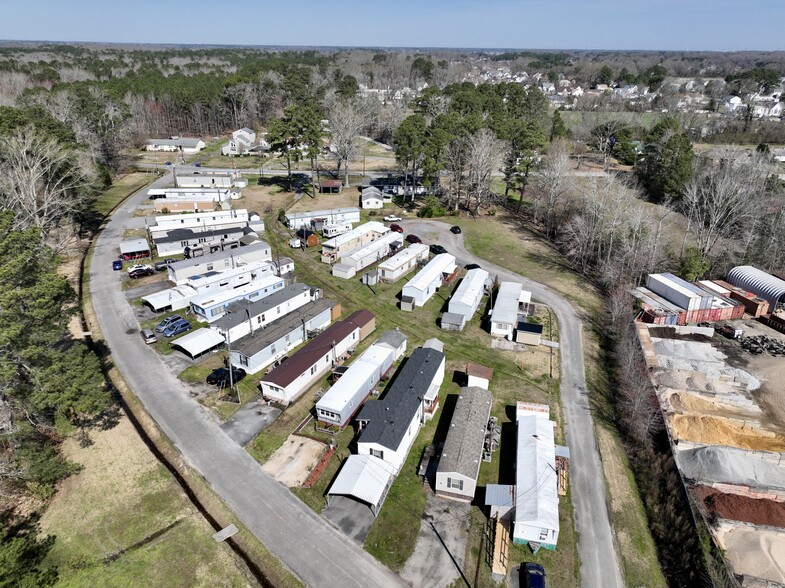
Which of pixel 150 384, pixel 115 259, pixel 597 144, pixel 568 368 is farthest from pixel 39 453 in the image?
pixel 597 144

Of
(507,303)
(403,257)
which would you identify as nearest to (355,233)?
(403,257)

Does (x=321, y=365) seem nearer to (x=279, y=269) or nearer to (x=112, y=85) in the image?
(x=279, y=269)

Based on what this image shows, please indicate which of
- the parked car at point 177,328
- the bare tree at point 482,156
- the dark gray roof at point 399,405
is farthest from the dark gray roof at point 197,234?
the bare tree at point 482,156

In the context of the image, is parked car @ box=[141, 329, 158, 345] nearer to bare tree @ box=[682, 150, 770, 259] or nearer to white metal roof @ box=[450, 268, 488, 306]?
white metal roof @ box=[450, 268, 488, 306]

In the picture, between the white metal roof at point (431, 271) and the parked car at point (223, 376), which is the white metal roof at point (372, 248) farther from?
the parked car at point (223, 376)

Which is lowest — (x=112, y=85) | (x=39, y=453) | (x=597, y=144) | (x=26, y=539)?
(x=26, y=539)

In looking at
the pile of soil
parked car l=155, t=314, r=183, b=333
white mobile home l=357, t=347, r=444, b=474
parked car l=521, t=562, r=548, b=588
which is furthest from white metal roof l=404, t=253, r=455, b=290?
the pile of soil
